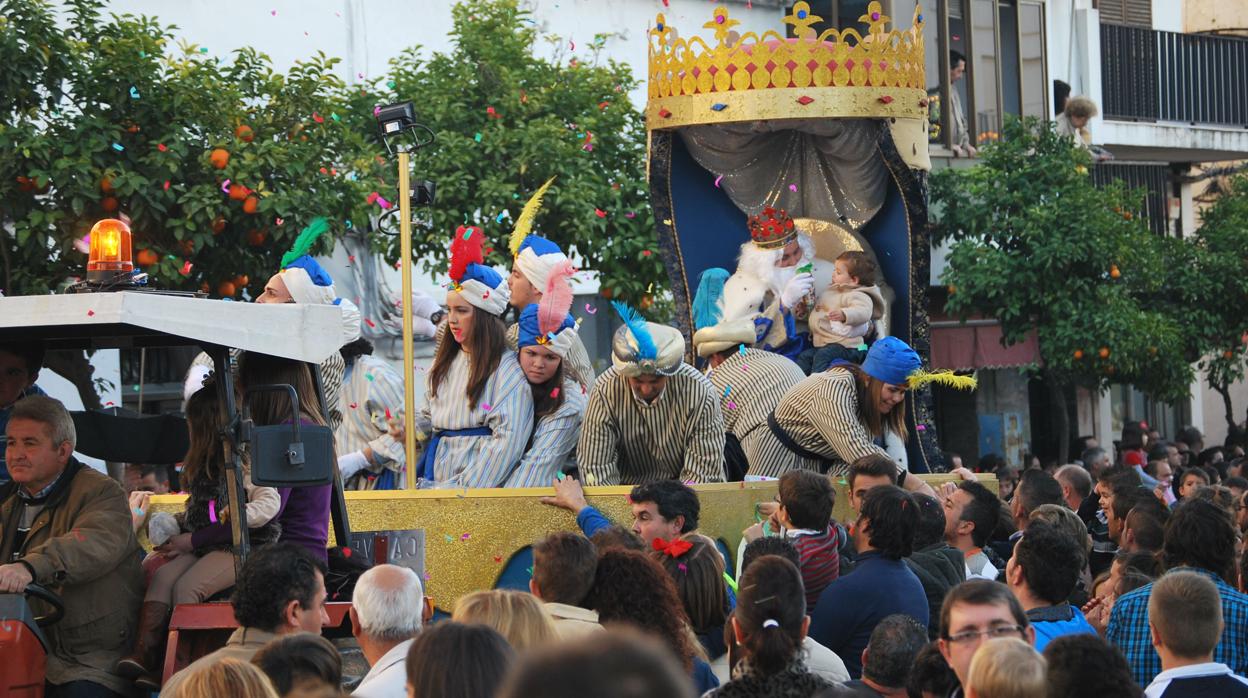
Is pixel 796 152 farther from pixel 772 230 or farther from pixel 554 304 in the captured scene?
pixel 554 304

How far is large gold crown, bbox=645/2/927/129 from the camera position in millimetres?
12305

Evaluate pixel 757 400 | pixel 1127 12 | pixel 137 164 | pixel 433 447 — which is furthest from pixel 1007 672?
pixel 1127 12

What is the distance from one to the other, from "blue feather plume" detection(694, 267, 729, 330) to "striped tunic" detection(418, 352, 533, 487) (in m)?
3.59

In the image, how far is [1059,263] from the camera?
62.2ft

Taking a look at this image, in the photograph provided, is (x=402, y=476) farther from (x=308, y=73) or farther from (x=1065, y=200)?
(x=1065, y=200)

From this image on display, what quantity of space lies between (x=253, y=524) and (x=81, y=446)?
115 cm

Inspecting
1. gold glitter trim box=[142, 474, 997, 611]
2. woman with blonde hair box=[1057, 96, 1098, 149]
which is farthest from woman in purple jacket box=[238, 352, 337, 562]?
woman with blonde hair box=[1057, 96, 1098, 149]

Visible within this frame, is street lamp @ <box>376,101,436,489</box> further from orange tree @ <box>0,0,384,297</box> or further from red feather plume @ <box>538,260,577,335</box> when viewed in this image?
orange tree @ <box>0,0,384,297</box>

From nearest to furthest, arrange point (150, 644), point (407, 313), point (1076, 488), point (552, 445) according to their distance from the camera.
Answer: point (150, 644) < point (407, 313) < point (552, 445) < point (1076, 488)

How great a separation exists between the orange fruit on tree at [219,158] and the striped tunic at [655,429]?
5119 millimetres

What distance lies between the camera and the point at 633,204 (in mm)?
18172

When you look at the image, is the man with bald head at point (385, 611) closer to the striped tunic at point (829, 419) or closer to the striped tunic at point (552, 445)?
the striped tunic at point (552, 445)

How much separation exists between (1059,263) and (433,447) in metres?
11.1

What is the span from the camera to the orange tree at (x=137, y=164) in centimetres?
→ 1269
